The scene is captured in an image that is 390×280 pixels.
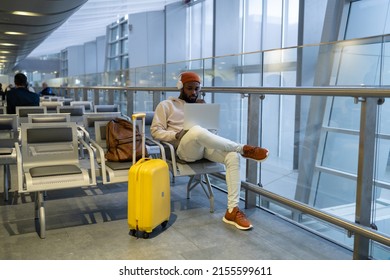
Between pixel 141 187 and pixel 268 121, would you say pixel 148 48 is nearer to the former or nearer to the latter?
pixel 268 121

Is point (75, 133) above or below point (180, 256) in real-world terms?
above

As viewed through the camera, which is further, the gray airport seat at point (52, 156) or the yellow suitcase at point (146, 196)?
the gray airport seat at point (52, 156)

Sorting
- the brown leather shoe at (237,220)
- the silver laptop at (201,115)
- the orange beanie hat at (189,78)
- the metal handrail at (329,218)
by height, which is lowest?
the brown leather shoe at (237,220)

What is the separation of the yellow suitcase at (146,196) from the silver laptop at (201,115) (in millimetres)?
611

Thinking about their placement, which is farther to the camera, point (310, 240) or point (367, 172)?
point (310, 240)

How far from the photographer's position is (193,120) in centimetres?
374

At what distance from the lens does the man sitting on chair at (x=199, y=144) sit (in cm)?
350

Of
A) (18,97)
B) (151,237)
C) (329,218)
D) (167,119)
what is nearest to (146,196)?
(151,237)

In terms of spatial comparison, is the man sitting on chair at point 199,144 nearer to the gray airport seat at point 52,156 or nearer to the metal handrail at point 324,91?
the metal handrail at point 324,91

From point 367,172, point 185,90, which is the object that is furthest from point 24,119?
point 367,172

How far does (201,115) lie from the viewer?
3754 mm

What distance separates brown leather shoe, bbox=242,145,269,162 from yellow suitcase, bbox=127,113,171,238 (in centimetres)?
69

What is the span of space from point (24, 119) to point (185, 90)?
9.47 ft

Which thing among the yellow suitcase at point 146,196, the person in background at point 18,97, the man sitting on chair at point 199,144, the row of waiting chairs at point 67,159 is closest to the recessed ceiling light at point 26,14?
the person in background at point 18,97
